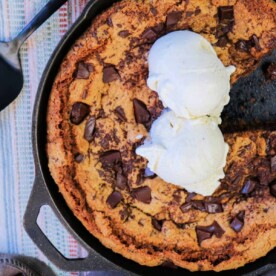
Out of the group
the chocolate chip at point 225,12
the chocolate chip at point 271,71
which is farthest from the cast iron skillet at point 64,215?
the chocolate chip at point 271,71

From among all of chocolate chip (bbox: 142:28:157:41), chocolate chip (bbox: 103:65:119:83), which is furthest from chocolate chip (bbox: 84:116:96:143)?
chocolate chip (bbox: 142:28:157:41)

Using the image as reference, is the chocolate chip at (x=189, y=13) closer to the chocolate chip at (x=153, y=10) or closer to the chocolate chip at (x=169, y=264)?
the chocolate chip at (x=153, y=10)

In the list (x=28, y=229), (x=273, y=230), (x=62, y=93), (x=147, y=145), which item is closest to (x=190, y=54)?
(x=147, y=145)

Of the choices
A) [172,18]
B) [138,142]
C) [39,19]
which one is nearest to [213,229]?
[138,142]

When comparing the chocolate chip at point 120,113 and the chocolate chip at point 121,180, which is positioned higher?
the chocolate chip at point 120,113

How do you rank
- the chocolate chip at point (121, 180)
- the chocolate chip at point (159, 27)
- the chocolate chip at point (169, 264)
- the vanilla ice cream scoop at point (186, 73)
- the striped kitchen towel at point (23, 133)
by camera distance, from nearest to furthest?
1. the vanilla ice cream scoop at point (186, 73)
2. the chocolate chip at point (159, 27)
3. the chocolate chip at point (121, 180)
4. the chocolate chip at point (169, 264)
5. the striped kitchen towel at point (23, 133)

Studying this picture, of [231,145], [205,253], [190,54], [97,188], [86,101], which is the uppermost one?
[190,54]

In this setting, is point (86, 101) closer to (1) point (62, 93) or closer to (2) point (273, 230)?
(1) point (62, 93)
